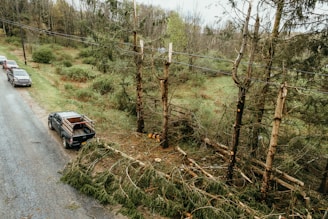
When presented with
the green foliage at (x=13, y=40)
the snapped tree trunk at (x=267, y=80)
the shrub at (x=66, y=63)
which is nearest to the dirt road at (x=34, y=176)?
the snapped tree trunk at (x=267, y=80)

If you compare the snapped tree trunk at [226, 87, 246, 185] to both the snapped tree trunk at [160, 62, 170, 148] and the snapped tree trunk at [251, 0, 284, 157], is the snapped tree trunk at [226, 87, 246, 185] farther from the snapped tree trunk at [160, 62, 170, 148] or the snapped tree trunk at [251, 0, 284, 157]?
the snapped tree trunk at [160, 62, 170, 148]

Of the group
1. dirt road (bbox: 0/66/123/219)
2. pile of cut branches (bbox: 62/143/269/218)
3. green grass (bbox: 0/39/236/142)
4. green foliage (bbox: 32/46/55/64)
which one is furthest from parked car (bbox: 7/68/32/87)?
pile of cut branches (bbox: 62/143/269/218)

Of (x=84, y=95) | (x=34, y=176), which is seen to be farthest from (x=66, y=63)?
(x=34, y=176)

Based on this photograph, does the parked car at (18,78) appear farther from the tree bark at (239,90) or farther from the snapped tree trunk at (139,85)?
the tree bark at (239,90)

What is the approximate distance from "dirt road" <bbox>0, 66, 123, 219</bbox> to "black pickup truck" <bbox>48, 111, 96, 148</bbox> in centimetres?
69

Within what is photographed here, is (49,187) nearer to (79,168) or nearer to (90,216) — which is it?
(79,168)

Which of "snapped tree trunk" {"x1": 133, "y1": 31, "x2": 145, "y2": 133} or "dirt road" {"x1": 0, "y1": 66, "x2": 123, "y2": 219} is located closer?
"dirt road" {"x1": 0, "y1": 66, "x2": 123, "y2": 219}

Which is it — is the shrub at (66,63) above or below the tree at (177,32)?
below

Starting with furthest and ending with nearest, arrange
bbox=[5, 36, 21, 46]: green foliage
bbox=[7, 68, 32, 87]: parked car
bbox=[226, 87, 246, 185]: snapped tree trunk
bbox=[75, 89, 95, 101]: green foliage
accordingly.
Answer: bbox=[5, 36, 21, 46]: green foliage, bbox=[7, 68, 32, 87]: parked car, bbox=[75, 89, 95, 101]: green foliage, bbox=[226, 87, 246, 185]: snapped tree trunk

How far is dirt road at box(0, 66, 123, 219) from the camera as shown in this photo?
797 centimetres

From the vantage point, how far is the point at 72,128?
11.4 metres

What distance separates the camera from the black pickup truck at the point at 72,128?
38.0 feet

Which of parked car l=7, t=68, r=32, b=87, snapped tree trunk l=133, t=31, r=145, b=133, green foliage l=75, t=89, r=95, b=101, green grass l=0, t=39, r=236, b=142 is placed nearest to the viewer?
snapped tree trunk l=133, t=31, r=145, b=133

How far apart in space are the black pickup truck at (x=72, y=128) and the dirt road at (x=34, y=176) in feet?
2.26
